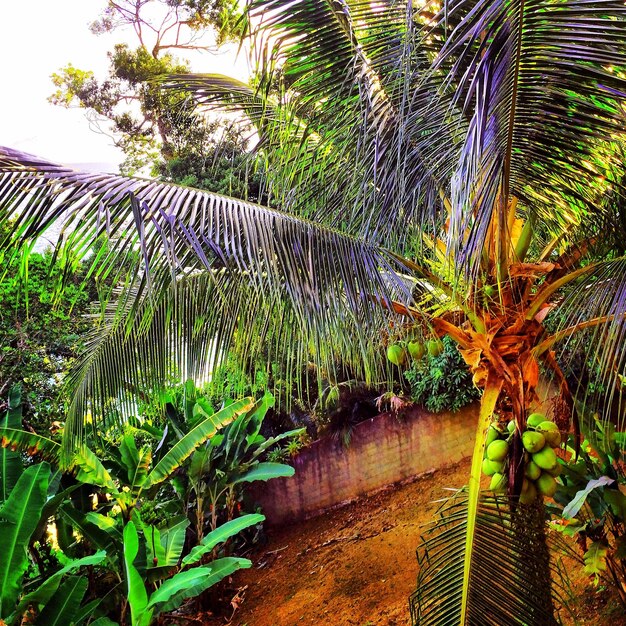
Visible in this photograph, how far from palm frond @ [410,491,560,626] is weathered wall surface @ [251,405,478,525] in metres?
4.42

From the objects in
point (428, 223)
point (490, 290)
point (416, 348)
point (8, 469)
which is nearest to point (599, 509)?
point (416, 348)

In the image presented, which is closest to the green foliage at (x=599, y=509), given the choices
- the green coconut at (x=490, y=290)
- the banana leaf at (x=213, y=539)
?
the green coconut at (x=490, y=290)

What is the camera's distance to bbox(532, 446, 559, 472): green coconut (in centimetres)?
247

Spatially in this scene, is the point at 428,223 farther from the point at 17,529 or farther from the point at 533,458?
the point at 17,529

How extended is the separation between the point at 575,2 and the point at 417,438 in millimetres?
6025

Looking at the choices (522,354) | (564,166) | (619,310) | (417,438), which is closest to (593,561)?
(522,354)

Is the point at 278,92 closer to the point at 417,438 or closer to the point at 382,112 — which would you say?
the point at 382,112

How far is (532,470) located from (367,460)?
4898mm

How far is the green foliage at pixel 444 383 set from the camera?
6871mm

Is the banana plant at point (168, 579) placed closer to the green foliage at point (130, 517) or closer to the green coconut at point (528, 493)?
the green foliage at point (130, 517)

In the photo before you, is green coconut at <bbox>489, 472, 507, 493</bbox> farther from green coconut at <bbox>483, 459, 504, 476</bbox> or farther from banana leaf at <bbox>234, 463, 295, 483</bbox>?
banana leaf at <bbox>234, 463, 295, 483</bbox>

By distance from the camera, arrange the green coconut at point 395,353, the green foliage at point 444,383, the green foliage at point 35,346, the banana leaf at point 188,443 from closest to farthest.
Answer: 1. the green coconut at point 395,353
2. the banana leaf at point 188,443
3. the green foliage at point 35,346
4. the green foliage at point 444,383

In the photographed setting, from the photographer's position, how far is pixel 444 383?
6.98 meters

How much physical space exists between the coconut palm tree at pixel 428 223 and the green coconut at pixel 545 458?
7 centimetres
